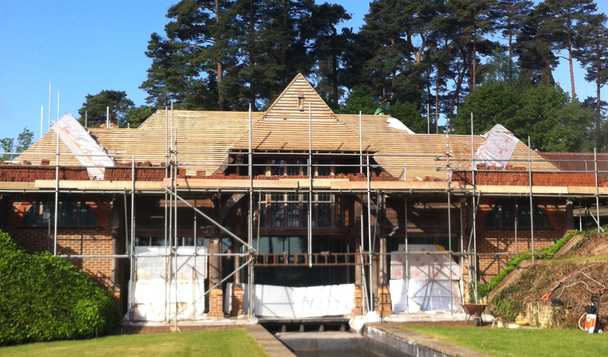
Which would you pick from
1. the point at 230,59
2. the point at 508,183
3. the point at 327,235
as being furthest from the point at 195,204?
the point at 230,59

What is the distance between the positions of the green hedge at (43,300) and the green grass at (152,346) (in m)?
0.49

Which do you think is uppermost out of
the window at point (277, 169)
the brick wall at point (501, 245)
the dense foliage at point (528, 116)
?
the dense foliage at point (528, 116)

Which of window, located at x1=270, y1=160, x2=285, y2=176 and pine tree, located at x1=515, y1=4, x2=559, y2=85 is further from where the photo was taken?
pine tree, located at x1=515, y1=4, x2=559, y2=85

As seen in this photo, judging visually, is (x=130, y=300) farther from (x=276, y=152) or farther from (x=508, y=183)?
(x=508, y=183)

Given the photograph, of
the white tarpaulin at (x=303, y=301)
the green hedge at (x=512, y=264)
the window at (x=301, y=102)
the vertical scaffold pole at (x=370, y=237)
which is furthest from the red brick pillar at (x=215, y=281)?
the green hedge at (x=512, y=264)

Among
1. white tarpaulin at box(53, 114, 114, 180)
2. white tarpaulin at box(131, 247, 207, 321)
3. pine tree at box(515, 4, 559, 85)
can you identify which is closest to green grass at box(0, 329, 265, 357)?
Answer: white tarpaulin at box(131, 247, 207, 321)

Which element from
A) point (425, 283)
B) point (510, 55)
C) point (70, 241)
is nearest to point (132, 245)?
point (70, 241)

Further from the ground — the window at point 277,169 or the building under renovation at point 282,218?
the window at point 277,169

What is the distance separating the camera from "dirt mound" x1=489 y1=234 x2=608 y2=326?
19000mm

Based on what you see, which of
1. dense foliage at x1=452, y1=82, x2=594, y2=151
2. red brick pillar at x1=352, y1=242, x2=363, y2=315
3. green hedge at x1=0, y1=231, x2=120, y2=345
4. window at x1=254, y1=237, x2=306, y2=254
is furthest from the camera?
dense foliage at x1=452, y1=82, x2=594, y2=151

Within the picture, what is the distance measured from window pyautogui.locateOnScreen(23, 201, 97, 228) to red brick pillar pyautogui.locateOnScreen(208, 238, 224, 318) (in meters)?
3.78

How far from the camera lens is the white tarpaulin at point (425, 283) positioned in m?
24.0

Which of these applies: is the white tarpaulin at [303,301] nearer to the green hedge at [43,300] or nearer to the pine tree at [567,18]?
the green hedge at [43,300]

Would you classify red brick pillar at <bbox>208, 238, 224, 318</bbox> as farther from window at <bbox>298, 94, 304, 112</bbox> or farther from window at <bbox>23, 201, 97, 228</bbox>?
window at <bbox>298, 94, 304, 112</bbox>
